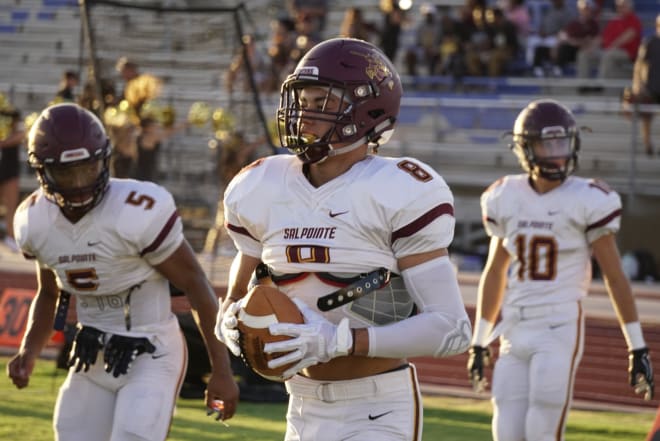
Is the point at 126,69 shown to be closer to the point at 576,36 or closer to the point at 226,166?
the point at 226,166

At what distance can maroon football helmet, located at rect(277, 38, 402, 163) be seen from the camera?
11.5 ft

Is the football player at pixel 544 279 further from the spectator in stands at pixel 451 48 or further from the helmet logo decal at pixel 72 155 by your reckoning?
the spectator in stands at pixel 451 48

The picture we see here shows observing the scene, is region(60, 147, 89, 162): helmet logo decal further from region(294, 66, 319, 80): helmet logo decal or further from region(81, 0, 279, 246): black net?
region(81, 0, 279, 246): black net

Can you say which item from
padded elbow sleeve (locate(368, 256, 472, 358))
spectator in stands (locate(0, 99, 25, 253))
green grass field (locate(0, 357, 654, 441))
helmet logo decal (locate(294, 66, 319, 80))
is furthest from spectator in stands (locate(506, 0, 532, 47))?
padded elbow sleeve (locate(368, 256, 472, 358))

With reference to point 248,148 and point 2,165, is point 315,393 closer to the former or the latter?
point 248,148

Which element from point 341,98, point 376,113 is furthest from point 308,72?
point 376,113

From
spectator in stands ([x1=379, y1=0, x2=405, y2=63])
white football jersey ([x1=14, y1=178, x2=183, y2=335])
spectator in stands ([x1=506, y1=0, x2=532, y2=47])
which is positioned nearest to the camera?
white football jersey ([x1=14, y1=178, x2=183, y2=335])

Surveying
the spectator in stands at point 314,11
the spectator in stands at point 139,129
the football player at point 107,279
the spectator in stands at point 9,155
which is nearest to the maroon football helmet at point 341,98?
the football player at point 107,279

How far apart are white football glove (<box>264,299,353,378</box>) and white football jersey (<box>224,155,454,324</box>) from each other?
0.22 meters

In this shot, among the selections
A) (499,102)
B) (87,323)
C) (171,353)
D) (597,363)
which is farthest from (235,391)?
(499,102)

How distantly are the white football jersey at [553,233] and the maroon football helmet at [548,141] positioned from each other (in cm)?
9

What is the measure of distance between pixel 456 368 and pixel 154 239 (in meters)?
4.70

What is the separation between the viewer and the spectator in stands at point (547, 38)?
608 inches

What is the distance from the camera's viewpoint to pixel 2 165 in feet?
45.3
